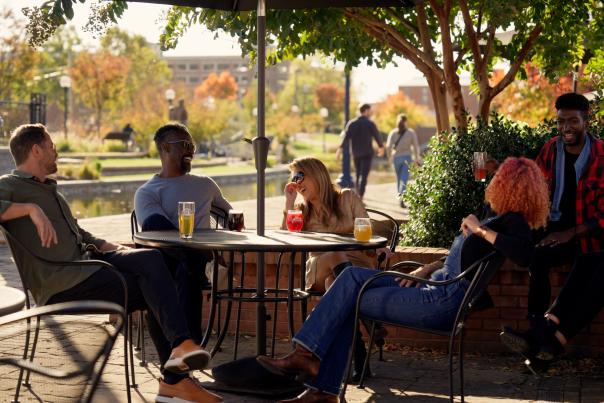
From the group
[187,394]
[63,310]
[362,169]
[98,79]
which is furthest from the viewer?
[98,79]

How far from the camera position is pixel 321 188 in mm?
6527

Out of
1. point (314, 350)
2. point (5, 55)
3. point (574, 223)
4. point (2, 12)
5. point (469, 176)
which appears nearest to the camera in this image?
point (314, 350)

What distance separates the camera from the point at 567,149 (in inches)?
260

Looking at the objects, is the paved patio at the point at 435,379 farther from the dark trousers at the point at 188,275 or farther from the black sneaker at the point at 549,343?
the dark trousers at the point at 188,275

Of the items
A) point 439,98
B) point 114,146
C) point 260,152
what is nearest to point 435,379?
point 260,152

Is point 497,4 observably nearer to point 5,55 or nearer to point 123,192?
point 123,192

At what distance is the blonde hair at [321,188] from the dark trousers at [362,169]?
529 inches

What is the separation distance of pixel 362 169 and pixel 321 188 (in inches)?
551

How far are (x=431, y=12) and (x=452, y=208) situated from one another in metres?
3.38

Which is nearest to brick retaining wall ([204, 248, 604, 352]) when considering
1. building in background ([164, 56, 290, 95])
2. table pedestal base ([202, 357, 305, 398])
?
table pedestal base ([202, 357, 305, 398])

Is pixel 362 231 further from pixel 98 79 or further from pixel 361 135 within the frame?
pixel 98 79

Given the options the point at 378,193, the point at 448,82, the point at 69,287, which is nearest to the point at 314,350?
the point at 69,287

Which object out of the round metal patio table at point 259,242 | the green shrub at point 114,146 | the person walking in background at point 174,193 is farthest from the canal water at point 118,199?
the green shrub at point 114,146

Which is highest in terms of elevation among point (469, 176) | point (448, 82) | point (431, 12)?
point (431, 12)
